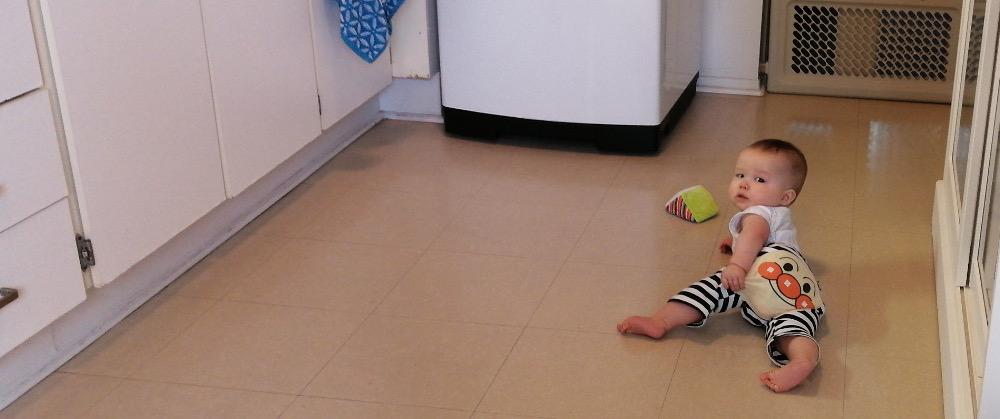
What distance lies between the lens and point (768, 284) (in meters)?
1.86

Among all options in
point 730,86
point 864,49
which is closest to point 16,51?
point 730,86

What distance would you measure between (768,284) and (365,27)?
1.21m

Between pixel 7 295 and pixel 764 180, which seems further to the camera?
pixel 764 180

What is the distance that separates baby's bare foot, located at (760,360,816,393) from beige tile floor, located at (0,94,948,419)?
0.6 inches

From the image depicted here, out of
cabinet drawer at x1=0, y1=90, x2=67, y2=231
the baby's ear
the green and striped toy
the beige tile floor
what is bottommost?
the beige tile floor

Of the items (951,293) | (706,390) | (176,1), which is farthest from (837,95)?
(176,1)

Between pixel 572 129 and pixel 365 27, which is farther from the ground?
pixel 365 27

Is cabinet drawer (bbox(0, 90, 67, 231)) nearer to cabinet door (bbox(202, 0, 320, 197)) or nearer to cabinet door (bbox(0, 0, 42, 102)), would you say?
cabinet door (bbox(0, 0, 42, 102))

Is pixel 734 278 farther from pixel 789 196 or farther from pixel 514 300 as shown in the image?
pixel 514 300

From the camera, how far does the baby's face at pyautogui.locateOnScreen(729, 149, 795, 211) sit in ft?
6.46

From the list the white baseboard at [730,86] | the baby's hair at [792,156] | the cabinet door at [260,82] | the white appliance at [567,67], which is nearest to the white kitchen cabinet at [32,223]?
the cabinet door at [260,82]

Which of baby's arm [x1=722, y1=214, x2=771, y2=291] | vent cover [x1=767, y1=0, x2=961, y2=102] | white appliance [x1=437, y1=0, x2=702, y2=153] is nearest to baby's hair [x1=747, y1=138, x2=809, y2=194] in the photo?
baby's arm [x1=722, y1=214, x2=771, y2=291]

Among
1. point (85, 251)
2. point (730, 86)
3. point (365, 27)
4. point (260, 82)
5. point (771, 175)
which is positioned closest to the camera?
point (85, 251)

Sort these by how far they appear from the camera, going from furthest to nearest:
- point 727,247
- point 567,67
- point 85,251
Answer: point 567,67
point 727,247
point 85,251
